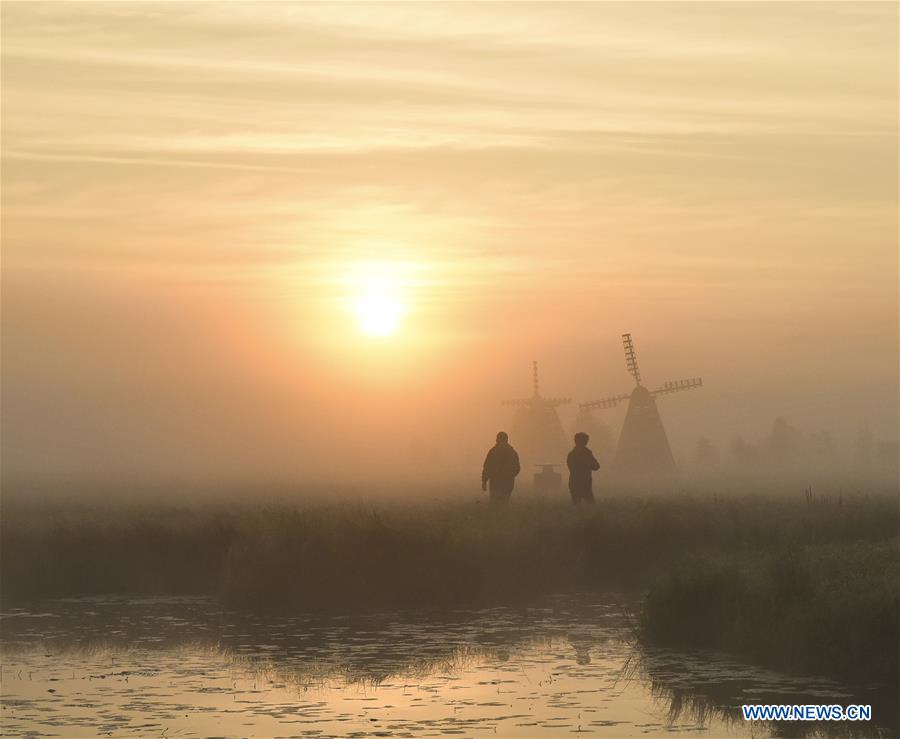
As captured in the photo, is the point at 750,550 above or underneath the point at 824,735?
above

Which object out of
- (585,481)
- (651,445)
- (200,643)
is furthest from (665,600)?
(651,445)

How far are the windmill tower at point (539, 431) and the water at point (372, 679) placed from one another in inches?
3532

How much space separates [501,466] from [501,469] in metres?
0.06

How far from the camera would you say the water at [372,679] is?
15.0m

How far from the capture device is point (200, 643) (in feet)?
64.8

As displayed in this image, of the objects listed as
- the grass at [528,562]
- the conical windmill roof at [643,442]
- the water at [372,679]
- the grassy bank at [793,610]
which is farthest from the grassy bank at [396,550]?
the conical windmill roof at [643,442]

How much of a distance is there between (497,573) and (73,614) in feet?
20.3

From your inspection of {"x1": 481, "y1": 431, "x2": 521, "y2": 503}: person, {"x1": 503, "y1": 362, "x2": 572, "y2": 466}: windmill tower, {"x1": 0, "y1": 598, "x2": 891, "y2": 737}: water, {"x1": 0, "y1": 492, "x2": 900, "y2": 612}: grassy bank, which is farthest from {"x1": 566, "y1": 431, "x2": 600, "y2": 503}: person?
{"x1": 503, "y1": 362, "x2": 572, "y2": 466}: windmill tower

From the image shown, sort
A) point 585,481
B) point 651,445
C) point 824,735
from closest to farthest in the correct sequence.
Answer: point 824,735 → point 585,481 → point 651,445

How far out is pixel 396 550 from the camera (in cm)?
2367

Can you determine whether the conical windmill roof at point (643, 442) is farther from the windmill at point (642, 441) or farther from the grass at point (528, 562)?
the grass at point (528, 562)

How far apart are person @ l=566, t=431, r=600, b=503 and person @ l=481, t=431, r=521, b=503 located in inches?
42.0

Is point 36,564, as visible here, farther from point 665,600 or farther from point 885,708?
point 885,708

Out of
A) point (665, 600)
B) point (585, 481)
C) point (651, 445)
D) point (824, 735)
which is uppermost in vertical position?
point (651, 445)
